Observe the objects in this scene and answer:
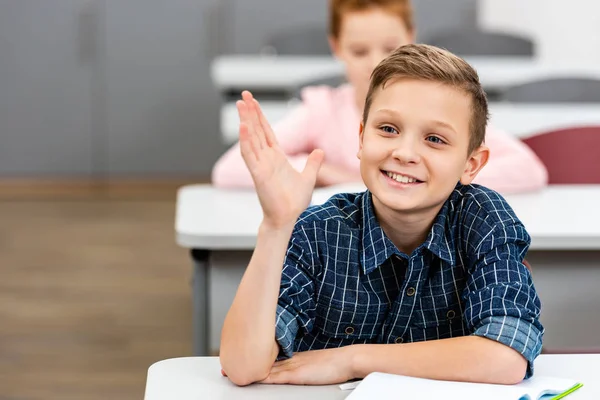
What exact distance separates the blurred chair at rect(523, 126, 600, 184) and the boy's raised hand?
4.84ft

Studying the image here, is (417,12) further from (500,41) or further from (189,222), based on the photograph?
(189,222)

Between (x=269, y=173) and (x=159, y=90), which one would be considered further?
(x=159, y=90)

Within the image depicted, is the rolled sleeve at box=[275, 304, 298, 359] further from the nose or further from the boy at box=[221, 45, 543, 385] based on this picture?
the nose

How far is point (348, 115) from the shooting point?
8.04 ft

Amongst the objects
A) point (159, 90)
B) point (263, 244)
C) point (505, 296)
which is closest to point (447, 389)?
point (505, 296)

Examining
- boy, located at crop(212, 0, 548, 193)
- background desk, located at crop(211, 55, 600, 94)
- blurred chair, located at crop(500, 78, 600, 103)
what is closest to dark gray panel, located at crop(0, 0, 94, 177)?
background desk, located at crop(211, 55, 600, 94)

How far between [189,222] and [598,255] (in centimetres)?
79

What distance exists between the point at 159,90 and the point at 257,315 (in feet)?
15.1

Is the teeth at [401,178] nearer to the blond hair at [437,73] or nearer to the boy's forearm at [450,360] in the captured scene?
the blond hair at [437,73]

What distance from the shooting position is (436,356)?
113 centimetres

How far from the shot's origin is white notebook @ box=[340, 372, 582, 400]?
1.03 meters

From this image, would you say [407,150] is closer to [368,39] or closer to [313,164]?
[313,164]

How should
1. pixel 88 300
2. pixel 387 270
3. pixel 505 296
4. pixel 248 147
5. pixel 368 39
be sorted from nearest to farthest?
pixel 248 147 → pixel 505 296 → pixel 387 270 → pixel 368 39 → pixel 88 300

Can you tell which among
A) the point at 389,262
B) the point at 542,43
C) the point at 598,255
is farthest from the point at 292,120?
the point at 542,43
